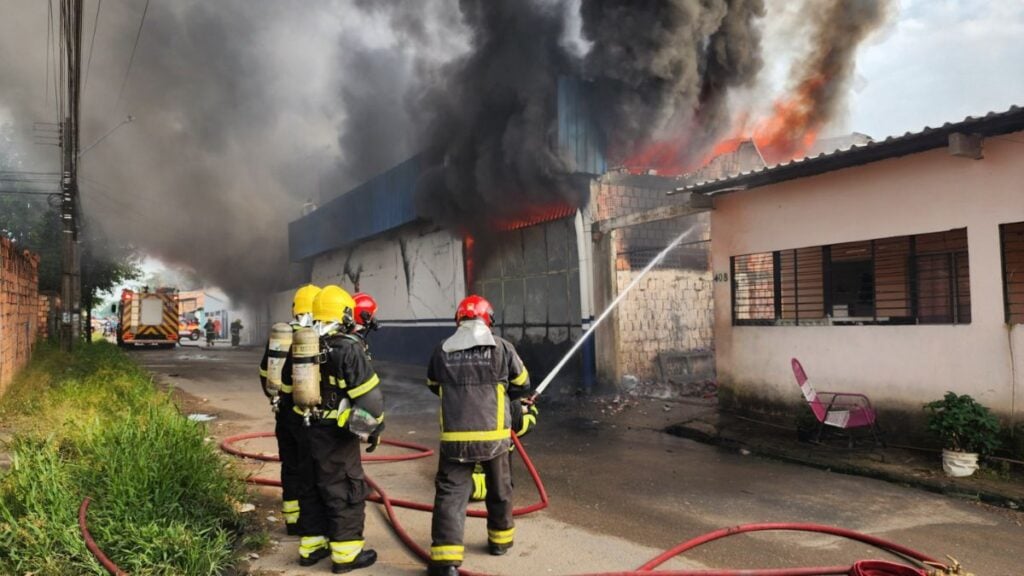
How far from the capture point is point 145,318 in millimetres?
27234

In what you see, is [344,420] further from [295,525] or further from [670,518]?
[670,518]

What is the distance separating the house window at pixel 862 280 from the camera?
7973 mm

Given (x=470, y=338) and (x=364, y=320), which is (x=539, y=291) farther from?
(x=470, y=338)

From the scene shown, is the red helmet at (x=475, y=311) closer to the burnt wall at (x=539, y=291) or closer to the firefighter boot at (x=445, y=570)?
the firefighter boot at (x=445, y=570)

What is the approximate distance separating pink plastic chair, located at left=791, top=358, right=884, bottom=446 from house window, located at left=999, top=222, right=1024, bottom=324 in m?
1.50

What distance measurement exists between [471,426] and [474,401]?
0.46 ft

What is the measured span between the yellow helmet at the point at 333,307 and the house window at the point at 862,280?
5678 millimetres

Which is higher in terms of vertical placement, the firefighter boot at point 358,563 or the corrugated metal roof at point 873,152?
the corrugated metal roof at point 873,152

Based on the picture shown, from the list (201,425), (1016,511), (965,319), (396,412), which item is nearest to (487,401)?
(201,425)

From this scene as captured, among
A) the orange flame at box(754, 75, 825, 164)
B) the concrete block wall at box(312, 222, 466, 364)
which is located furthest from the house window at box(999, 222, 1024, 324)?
the concrete block wall at box(312, 222, 466, 364)

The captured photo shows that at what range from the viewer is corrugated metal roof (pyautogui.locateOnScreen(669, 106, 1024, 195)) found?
5434mm

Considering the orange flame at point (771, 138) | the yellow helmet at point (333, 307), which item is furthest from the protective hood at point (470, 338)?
the orange flame at point (771, 138)

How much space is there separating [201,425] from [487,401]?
2.88 metres

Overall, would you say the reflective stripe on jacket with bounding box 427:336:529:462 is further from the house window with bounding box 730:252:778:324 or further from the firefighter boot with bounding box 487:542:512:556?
the house window with bounding box 730:252:778:324
